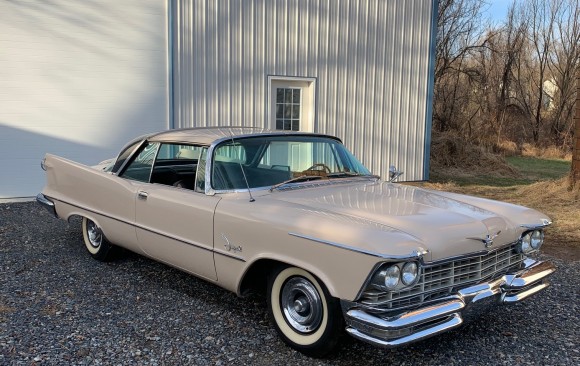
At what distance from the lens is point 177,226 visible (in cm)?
420

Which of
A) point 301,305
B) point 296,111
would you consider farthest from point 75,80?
point 301,305

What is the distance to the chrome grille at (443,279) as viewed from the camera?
304 cm

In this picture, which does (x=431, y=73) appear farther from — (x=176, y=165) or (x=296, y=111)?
(x=176, y=165)

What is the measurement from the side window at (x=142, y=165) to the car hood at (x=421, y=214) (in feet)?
4.67

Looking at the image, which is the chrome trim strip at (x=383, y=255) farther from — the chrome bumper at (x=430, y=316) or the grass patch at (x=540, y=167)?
the grass patch at (x=540, y=167)

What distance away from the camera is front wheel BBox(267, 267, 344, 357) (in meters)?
3.22

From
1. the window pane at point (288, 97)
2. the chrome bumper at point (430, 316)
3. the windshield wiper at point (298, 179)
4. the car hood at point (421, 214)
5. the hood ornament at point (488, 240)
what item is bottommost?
the chrome bumper at point (430, 316)

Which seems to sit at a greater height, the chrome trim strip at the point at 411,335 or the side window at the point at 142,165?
the side window at the point at 142,165

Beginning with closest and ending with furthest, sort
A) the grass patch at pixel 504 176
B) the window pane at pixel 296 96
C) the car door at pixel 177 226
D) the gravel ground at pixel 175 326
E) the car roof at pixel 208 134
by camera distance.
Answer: the gravel ground at pixel 175 326
the car door at pixel 177 226
the car roof at pixel 208 134
the window pane at pixel 296 96
the grass patch at pixel 504 176

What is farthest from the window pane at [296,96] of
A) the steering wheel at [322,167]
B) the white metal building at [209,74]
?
the steering wheel at [322,167]

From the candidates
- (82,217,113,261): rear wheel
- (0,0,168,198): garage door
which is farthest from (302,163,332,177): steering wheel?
(0,0,168,198): garage door

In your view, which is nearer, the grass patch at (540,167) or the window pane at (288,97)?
the window pane at (288,97)

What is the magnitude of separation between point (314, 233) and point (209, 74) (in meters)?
7.07

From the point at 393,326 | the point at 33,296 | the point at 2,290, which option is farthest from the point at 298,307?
the point at 2,290
